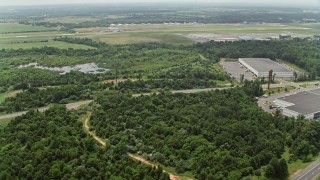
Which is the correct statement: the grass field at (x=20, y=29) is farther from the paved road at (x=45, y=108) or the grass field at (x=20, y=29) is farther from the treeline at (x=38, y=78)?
the paved road at (x=45, y=108)

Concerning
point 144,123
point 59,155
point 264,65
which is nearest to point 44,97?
point 144,123

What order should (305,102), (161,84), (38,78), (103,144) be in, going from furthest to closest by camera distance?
1. (38,78)
2. (161,84)
3. (305,102)
4. (103,144)

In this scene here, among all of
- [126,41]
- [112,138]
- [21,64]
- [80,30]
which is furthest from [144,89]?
[80,30]

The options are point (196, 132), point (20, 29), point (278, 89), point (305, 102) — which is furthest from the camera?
point (20, 29)

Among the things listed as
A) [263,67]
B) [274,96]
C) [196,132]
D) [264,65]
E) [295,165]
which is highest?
[264,65]

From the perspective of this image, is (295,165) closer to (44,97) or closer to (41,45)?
(44,97)

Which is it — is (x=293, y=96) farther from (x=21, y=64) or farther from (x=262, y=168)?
(x=21, y=64)

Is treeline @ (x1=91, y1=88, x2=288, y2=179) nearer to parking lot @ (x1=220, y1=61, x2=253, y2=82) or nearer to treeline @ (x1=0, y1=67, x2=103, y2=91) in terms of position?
treeline @ (x1=0, y1=67, x2=103, y2=91)
